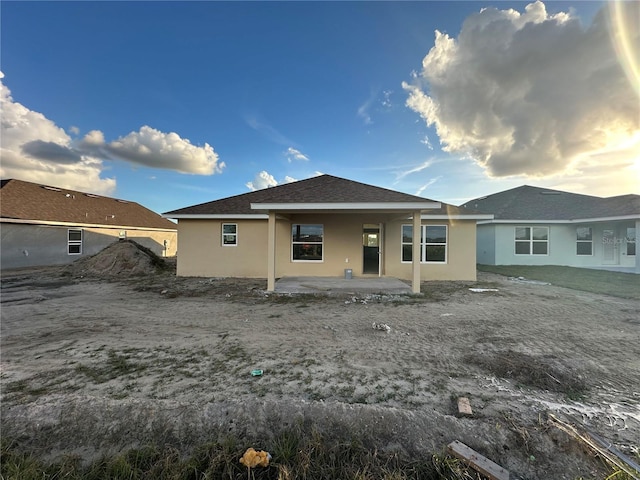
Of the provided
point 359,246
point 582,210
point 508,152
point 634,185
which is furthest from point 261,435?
point 634,185

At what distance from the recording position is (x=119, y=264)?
1385 centimetres

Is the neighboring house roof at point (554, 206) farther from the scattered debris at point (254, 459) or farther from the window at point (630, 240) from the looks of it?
the scattered debris at point (254, 459)

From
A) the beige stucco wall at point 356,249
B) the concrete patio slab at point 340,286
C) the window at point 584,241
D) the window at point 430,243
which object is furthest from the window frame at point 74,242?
the window at point 584,241

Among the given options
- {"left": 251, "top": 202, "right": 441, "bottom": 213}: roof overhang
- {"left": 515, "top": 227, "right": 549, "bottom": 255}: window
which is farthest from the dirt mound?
{"left": 515, "top": 227, "right": 549, "bottom": 255}: window

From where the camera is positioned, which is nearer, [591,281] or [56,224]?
[591,281]

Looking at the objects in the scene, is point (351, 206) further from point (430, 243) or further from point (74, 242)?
point (74, 242)

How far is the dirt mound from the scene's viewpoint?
1357 centimetres

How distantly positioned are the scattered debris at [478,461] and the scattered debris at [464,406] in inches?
19.6

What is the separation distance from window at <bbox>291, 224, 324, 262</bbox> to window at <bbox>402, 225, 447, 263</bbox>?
12.6 ft

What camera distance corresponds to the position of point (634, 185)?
18.7 m

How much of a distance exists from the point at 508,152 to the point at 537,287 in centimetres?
882

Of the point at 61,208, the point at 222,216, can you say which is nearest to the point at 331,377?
the point at 222,216

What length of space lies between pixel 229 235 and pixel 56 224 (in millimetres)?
13212

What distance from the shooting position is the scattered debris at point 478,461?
6.50 feet
